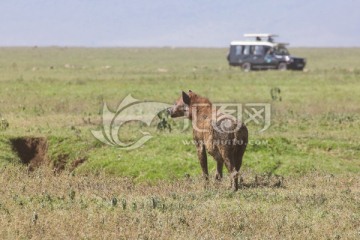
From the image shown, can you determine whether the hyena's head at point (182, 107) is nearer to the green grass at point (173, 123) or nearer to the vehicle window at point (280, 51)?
the green grass at point (173, 123)

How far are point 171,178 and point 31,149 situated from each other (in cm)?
525

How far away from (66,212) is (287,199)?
14.3 feet

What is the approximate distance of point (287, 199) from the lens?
15414mm

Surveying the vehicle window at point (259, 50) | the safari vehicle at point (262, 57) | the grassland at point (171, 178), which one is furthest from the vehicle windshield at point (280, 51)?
the grassland at point (171, 178)

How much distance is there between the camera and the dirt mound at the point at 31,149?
23.2m

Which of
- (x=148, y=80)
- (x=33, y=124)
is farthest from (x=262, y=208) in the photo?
(x=148, y=80)

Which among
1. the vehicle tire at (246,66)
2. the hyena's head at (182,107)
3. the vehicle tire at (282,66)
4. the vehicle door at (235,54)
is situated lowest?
the vehicle tire at (246,66)

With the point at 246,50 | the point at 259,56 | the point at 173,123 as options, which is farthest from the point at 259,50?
the point at 173,123

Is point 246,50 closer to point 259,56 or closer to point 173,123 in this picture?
point 259,56

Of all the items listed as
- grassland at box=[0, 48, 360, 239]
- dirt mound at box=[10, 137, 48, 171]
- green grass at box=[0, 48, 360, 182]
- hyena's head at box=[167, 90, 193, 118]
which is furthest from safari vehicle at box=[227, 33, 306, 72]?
hyena's head at box=[167, 90, 193, 118]

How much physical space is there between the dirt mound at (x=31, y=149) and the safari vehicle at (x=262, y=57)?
4300 centimetres

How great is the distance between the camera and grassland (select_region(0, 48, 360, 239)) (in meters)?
12.9

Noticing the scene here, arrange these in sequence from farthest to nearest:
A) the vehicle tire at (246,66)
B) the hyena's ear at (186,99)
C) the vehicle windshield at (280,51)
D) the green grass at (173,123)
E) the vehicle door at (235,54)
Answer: the vehicle door at (235,54)
the vehicle tire at (246,66)
the vehicle windshield at (280,51)
the green grass at (173,123)
the hyena's ear at (186,99)

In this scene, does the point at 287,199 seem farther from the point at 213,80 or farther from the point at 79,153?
the point at 213,80
